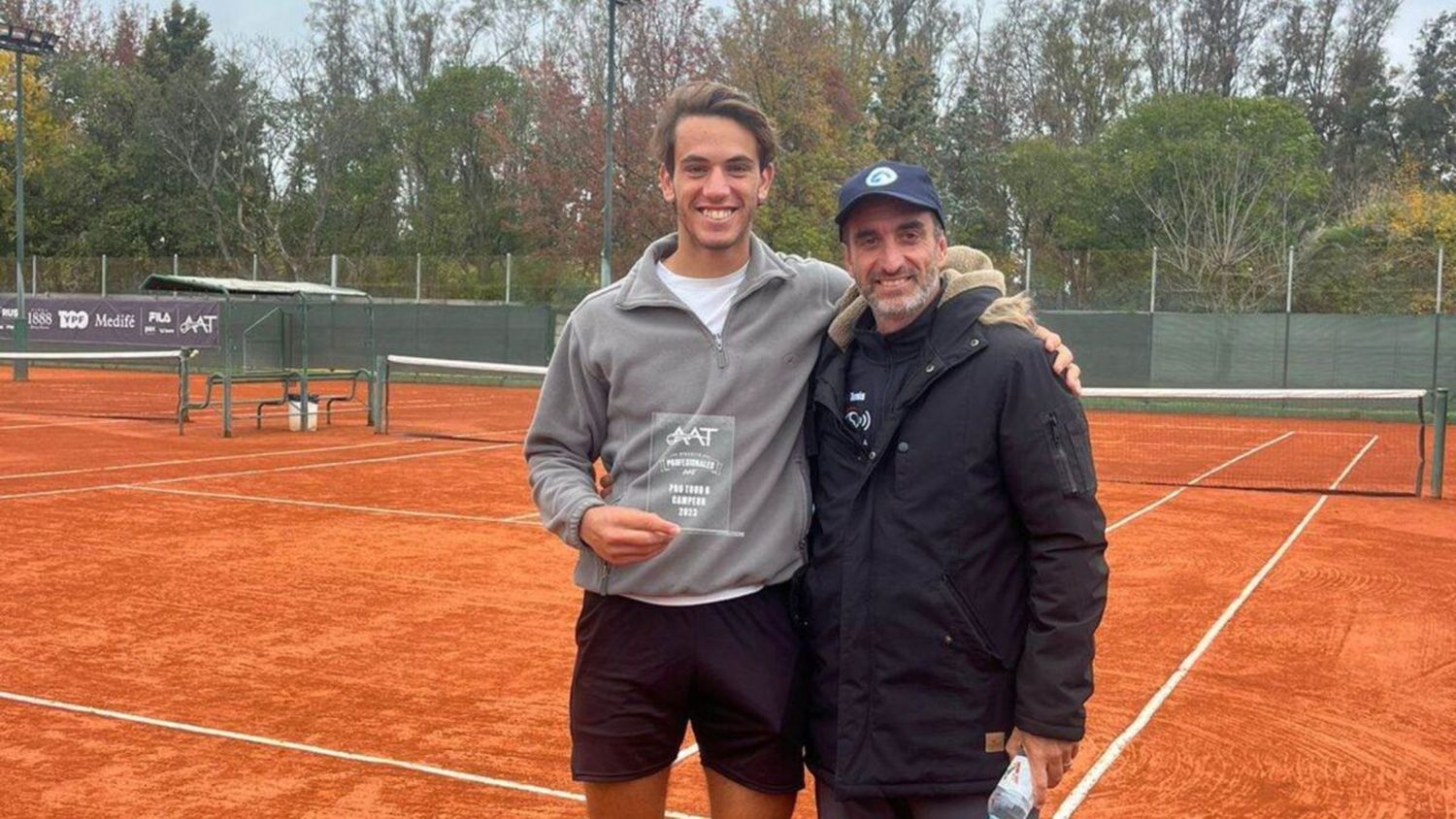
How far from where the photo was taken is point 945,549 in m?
2.57

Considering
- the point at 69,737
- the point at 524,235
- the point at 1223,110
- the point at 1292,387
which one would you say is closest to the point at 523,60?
the point at 524,235

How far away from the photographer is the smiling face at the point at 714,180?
2.85m

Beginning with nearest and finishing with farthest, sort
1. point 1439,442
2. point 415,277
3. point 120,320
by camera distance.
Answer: point 1439,442, point 120,320, point 415,277

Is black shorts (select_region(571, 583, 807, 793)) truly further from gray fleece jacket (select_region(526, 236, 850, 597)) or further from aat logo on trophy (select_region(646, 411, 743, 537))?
aat logo on trophy (select_region(646, 411, 743, 537))

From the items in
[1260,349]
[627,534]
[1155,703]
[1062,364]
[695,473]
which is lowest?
[1155,703]

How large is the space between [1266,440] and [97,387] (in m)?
21.6

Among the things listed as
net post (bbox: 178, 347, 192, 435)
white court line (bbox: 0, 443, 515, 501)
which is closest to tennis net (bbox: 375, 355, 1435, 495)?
white court line (bbox: 0, 443, 515, 501)

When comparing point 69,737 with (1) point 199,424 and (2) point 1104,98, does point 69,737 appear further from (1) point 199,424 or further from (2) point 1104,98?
(2) point 1104,98

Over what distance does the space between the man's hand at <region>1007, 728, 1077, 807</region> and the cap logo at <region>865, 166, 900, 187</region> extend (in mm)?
1045

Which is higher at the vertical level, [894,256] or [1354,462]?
[894,256]

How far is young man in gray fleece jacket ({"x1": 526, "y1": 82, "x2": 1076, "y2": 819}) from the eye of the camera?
9.14 ft

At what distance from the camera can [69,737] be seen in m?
5.29

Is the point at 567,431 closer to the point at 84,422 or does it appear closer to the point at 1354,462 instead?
the point at 1354,462

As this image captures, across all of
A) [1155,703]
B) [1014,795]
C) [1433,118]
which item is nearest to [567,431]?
[1014,795]
